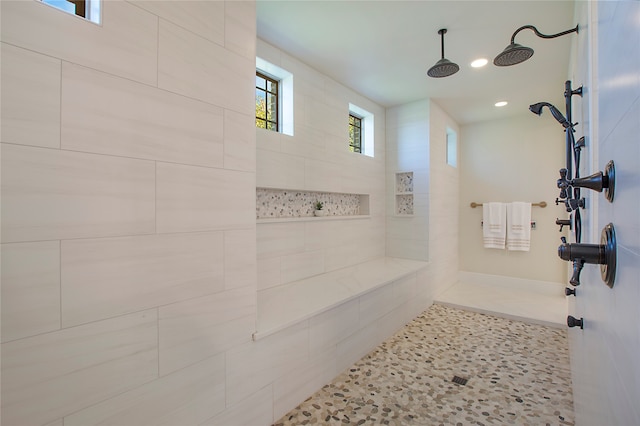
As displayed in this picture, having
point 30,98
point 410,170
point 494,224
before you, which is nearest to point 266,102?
point 30,98

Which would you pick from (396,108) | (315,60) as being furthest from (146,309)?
(396,108)

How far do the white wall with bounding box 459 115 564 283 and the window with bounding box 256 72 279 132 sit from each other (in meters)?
3.31

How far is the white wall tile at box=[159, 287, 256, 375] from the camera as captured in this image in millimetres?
1301

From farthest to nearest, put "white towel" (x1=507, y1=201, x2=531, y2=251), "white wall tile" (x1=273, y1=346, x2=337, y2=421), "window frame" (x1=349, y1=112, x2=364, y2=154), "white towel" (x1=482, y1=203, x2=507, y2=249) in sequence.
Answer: "white towel" (x1=482, y1=203, x2=507, y2=249) → "white towel" (x1=507, y1=201, x2=531, y2=251) → "window frame" (x1=349, y1=112, x2=364, y2=154) → "white wall tile" (x1=273, y1=346, x2=337, y2=421)

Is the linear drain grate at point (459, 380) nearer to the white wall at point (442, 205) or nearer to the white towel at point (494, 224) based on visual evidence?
the white wall at point (442, 205)

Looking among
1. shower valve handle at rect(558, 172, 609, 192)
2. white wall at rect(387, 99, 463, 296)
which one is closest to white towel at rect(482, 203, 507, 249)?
white wall at rect(387, 99, 463, 296)

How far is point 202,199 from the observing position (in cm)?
141

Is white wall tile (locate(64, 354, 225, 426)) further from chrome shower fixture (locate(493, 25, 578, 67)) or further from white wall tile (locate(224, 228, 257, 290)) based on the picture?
chrome shower fixture (locate(493, 25, 578, 67))

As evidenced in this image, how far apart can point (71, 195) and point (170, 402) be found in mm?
977

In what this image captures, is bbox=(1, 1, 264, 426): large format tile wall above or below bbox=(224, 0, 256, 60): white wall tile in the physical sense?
below

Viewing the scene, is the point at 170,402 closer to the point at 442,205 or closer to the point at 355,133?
the point at 355,133

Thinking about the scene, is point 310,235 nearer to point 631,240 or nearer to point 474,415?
point 474,415

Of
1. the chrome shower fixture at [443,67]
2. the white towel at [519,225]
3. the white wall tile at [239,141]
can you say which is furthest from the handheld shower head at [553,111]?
the white towel at [519,225]

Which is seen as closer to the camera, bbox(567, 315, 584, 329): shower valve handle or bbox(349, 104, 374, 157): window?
bbox(567, 315, 584, 329): shower valve handle
